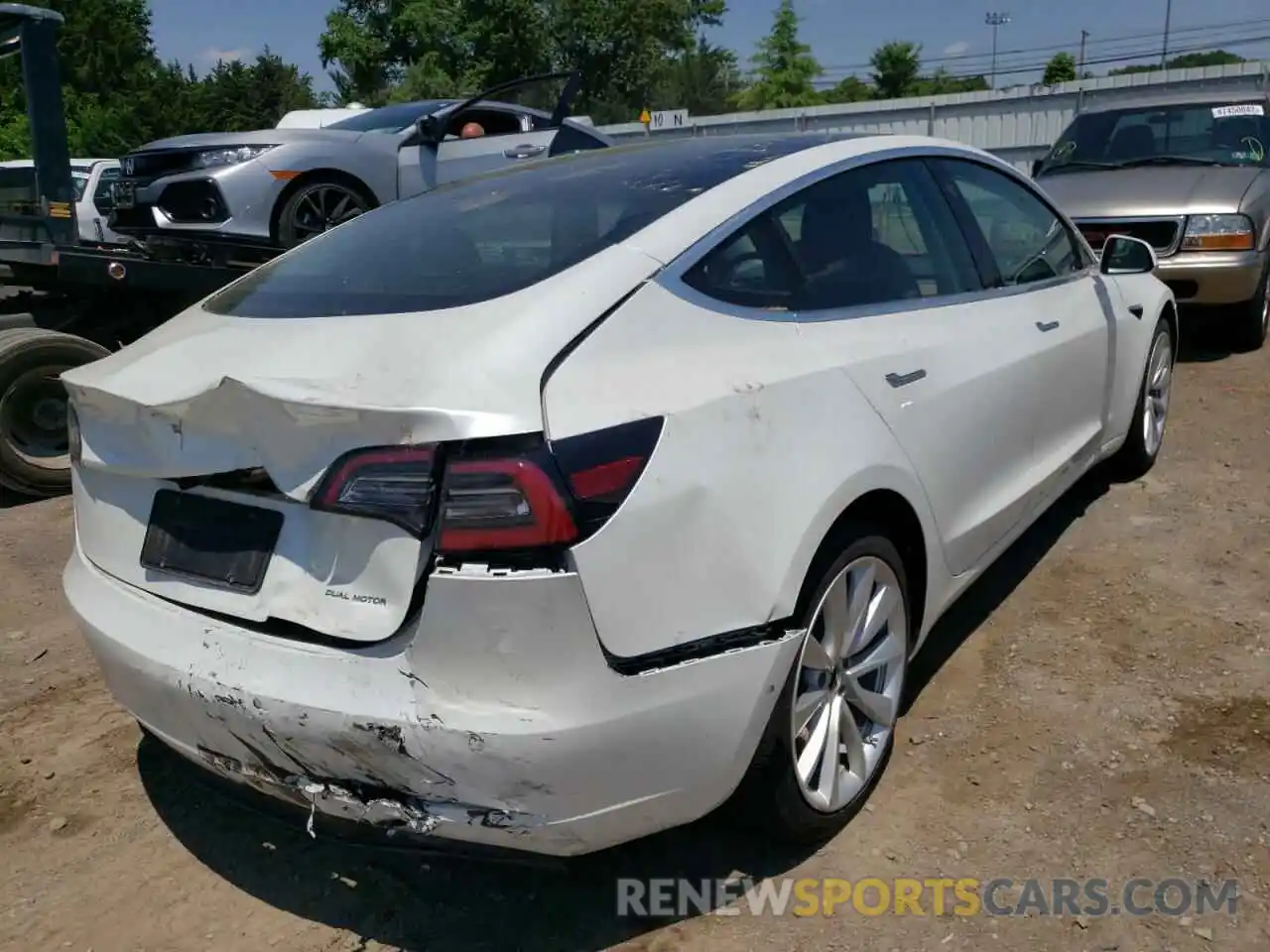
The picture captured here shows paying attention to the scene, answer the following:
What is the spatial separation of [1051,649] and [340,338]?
2500 mm

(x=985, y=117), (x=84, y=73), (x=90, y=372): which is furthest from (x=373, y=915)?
(x=84, y=73)

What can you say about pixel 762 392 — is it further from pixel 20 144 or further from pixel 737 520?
pixel 20 144

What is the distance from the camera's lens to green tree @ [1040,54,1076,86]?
44994mm

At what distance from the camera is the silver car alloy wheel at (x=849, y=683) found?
2.44 m

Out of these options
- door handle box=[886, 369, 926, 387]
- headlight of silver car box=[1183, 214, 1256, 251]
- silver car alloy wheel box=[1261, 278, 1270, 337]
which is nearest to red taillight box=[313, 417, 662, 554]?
door handle box=[886, 369, 926, 387]

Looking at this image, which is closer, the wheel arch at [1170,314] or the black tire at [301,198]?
the wheel arch at [1170,314]

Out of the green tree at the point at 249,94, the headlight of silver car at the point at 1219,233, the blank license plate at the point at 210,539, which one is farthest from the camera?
the green tree at the point at 249,94

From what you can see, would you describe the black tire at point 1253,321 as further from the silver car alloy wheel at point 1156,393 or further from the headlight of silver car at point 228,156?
the headlight of silver car at point 228,156

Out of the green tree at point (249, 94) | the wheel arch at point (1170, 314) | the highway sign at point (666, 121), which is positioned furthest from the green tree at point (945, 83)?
the wheel arch at point (1170, 314)

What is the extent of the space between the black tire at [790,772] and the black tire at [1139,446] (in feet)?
8.95

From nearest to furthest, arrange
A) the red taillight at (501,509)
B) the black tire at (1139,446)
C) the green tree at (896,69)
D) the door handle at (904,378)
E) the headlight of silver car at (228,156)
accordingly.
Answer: the red taillight at (501,509), the door handle at (904,378), the black tire at (1139,446), the headlight of silver car at (228,156), the green tree at (896,69)

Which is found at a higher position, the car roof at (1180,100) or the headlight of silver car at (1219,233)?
the car roof at (1180,100)

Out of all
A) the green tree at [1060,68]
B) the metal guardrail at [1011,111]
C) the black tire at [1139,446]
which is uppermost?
the green tree at [1060,68]

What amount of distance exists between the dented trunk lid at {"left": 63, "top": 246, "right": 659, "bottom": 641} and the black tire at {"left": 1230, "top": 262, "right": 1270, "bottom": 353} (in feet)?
21.5
